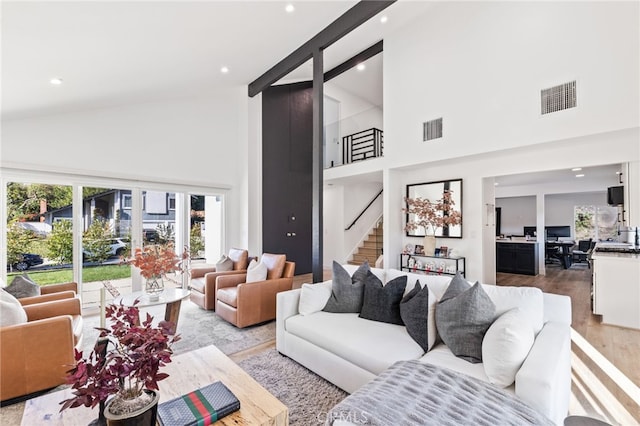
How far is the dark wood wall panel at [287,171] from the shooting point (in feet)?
20.9

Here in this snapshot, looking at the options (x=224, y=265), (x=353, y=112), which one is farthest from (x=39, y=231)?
(x=353, y=112)

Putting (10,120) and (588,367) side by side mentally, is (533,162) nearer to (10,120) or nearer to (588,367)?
(588,367)

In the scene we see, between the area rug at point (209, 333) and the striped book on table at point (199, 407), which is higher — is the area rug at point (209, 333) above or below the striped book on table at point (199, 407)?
below

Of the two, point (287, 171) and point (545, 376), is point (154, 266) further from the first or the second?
point (287, 171)

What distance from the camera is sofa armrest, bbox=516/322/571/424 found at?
1371 mm

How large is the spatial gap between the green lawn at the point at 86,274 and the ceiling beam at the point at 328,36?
4.01 m

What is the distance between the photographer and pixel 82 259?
4375 millimetres

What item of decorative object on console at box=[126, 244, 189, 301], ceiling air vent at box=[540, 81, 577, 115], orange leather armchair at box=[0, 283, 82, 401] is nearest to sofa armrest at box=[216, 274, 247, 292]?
decorative object on console at box=[126, 244, 189, 301]

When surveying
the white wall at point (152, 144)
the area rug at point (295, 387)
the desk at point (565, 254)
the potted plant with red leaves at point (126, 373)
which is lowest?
the area rug at point (295, 387)

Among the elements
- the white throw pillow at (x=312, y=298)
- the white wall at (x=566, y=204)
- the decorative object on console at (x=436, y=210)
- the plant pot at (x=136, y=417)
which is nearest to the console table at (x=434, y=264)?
the decorative object on console at (x=436, y=210)

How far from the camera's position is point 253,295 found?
364cm

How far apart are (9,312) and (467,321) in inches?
130

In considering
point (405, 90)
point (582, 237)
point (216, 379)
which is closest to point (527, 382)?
point (216, 379)

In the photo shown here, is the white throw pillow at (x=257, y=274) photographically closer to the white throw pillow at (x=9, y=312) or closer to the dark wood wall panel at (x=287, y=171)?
the white throw pillow at (x=9, y=312)
